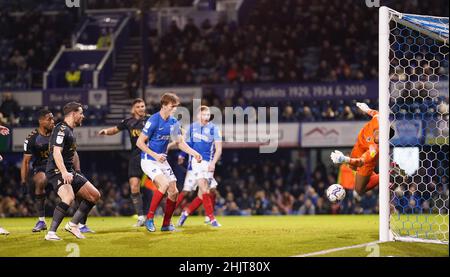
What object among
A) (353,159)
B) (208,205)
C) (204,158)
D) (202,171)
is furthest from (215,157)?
(353,159)

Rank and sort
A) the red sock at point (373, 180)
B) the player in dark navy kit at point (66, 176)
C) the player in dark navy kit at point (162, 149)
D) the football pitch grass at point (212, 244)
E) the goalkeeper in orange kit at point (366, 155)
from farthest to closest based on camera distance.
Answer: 1. the red sock at point (373, 180)
2. the player in dark navy kit at point (162, 149)
3. the goalkeeper in orange kit at point (366, 155)
4. the player in dark navy kit at point (66, 176)
5. the football pitch grass at point (212, 244)

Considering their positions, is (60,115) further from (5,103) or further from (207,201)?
(207,201)

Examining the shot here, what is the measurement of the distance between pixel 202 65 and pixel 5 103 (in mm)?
6822

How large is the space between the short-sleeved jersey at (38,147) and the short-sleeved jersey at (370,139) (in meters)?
5.07

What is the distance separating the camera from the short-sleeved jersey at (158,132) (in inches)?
435

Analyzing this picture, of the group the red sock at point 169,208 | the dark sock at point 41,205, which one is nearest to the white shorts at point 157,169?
the red sock at point 169,208

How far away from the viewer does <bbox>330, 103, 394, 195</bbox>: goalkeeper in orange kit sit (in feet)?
33.8

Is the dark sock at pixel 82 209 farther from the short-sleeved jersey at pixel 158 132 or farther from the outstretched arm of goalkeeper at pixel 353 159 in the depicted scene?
the outstretched arm of goalkeeper at pixel 353 159

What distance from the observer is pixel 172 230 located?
1136 centimetres

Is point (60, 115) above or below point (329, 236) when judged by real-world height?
above

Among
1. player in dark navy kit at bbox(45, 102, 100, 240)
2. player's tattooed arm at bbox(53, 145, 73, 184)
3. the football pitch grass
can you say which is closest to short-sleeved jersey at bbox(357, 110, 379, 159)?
the football pitch grass

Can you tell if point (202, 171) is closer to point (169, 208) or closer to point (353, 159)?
point (169, 208)

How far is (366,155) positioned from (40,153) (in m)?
5.41
